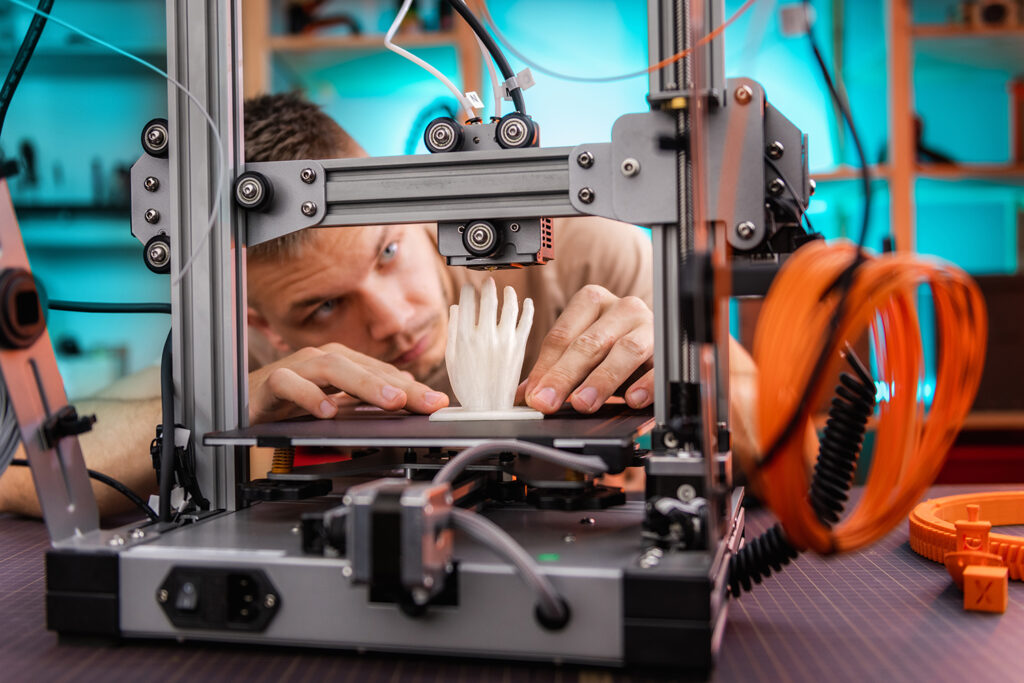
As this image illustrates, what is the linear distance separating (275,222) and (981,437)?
2577mm

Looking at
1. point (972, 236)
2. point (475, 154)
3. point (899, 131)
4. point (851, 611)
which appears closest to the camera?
point (851, 611)

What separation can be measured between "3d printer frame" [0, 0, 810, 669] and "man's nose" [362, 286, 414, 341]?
2.91ft

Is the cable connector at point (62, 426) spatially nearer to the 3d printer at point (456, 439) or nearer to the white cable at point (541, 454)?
the 3d printer at point (456, 439)

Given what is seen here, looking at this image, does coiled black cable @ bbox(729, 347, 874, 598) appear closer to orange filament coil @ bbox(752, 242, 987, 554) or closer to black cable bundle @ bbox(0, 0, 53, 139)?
orange filament coil @ bbox(752, 242, 987, 554)

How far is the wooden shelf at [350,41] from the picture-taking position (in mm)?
2828

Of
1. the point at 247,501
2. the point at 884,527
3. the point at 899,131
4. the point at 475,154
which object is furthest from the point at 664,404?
the point at 899,131

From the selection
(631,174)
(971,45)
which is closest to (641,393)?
(631,174)

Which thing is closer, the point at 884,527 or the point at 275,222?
the point at 884,527

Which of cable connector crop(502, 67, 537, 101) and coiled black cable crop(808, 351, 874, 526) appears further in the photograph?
cable connector crop(502, 67, 537, 101)

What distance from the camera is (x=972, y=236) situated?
309 cm

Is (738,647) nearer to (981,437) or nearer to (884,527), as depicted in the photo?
(884,527)

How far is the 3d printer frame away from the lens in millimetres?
650

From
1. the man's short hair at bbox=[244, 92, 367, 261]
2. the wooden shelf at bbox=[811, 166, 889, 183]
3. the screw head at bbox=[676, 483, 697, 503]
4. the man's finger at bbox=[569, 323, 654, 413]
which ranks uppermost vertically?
the wooden shelf at bbox=[811, 166, 889, 183]

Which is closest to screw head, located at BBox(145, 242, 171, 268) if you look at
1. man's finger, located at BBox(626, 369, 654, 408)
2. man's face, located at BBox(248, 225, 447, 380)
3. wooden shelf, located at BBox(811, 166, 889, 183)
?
man's finger, located at BBox(626, 369, 654, 408)
